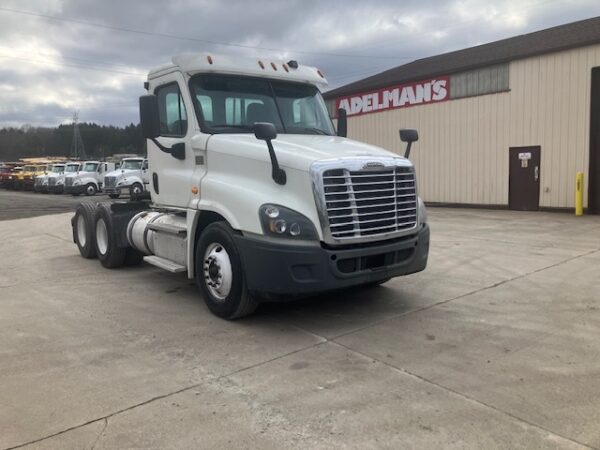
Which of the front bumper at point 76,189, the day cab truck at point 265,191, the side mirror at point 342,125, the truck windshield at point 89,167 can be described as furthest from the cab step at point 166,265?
the truck windshield at point 89,167

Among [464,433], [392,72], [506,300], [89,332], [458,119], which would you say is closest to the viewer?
[464,433]

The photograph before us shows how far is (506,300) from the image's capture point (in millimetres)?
6094

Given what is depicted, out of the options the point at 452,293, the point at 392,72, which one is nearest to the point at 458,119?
the point at 392,72

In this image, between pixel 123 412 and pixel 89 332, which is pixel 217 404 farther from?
pixel 89 332

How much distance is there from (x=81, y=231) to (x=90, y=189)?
2555 cm

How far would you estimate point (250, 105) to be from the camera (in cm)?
608

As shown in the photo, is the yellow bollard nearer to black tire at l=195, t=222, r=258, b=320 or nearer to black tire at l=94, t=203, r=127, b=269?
black tire at l=94, t=203, r=127, b=269

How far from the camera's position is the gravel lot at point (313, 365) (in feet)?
10.6

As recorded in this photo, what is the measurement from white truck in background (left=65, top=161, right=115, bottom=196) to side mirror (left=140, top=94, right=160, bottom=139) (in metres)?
29.2

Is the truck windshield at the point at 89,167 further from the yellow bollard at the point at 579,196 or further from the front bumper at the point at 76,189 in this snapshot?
the yellow bollard at the point at 579,196

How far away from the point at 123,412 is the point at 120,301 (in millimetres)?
3092

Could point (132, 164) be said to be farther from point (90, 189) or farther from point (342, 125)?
point (342, 125)

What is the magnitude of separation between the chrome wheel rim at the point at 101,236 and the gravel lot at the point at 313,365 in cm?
98

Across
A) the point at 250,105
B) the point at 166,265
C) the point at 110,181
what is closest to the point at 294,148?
the point at 250,105
